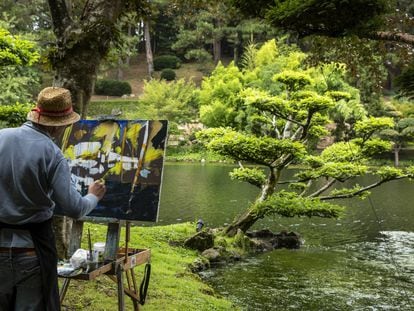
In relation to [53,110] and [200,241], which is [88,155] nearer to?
[53,110]

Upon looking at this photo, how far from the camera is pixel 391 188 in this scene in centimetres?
2261

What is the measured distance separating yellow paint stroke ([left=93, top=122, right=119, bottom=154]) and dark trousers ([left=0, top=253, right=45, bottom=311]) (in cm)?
183

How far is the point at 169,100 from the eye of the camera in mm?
34438

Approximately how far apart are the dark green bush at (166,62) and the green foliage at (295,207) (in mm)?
38363

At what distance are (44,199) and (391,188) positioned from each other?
72.1 ft

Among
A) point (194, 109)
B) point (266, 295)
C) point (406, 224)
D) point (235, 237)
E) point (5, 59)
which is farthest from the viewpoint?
point (194, 109)

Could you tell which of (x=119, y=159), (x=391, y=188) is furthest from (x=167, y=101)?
(x=119, y=159)

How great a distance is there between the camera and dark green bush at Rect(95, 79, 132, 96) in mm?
43281

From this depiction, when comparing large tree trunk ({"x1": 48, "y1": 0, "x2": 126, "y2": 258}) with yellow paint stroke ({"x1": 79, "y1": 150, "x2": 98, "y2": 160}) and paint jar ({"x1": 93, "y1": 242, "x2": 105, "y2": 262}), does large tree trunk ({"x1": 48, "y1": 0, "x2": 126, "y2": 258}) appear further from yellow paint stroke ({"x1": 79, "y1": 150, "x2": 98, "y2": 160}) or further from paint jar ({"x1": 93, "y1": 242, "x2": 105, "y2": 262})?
paint jar ({"x1": 93, "y1": 242, "x2": 105, "y2": 262})

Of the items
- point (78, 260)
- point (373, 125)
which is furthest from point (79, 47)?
point (373, 125)

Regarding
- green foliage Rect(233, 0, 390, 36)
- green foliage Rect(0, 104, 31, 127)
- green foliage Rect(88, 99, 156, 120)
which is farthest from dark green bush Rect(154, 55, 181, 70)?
green foliage Rect(233, 0, 390, 36)

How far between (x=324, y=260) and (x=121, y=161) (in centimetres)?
724

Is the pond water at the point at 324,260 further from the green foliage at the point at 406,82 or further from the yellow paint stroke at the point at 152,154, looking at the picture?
the green foliage at the point at 406,82

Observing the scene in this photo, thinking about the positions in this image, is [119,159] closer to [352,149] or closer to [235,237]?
[235,237]
